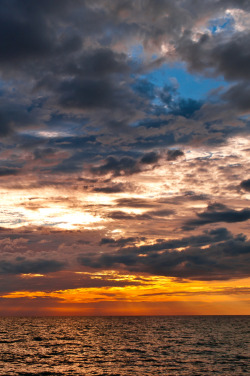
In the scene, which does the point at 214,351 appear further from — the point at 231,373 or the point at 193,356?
the point at 231,373

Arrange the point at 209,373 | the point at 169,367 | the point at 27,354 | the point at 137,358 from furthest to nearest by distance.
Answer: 1. the point at 27,354
2. the point at 137,358
3. the point at 169,367
4. the point at 209,373

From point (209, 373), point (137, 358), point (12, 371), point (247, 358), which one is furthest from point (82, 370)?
point (247, 358)

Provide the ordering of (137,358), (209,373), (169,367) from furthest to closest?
(137,358)
(169,367)
(209,373)

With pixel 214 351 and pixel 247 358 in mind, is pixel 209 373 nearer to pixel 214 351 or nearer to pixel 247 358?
pixel 247 358

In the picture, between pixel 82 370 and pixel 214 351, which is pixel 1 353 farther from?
pixel 214 351

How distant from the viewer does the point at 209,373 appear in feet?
147

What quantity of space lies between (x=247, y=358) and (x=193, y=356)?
8.93m

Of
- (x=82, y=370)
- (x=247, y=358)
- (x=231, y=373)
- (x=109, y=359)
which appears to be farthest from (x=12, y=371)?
(x=247, y=358)

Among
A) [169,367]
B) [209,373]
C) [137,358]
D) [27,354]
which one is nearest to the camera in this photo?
[209,373]

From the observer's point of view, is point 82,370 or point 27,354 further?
point 27,354

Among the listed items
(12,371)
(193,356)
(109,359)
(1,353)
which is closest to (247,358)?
(193,356)

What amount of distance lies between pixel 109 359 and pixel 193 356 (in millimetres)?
14479

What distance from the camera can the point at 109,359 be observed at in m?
57.2

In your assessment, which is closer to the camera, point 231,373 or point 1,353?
point 231,373
